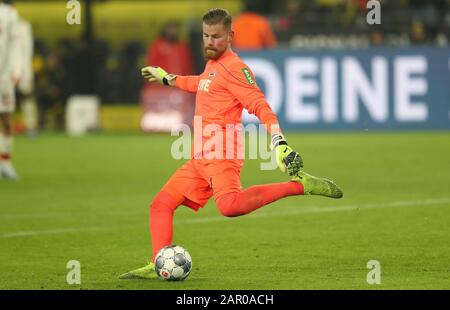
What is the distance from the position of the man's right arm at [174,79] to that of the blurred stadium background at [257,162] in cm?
135

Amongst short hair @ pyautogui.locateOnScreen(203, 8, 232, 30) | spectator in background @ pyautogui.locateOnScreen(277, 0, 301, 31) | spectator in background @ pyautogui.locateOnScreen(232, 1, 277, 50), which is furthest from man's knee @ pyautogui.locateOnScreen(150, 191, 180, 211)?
spectator in background @ pyautogui.locateOnScreen(277, 0, 301, 31)

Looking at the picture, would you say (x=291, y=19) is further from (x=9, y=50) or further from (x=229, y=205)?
(x=229, y=205)

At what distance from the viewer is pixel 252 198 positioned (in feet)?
28.7

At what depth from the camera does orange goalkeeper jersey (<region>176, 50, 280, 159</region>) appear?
347 inches

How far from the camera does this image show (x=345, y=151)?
65.0ft

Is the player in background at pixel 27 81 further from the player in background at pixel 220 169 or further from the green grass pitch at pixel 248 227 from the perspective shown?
the player in background at pixel 220 169

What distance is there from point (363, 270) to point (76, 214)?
4.63 m

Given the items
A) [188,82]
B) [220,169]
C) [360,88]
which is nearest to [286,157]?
[220,169]

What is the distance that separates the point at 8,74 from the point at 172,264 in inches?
354

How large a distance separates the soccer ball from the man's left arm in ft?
3.05

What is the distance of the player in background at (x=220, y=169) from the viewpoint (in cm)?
876

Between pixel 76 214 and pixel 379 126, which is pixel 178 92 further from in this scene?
pixel 76 214

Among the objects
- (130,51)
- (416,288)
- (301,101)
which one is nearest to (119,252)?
(416,288)
